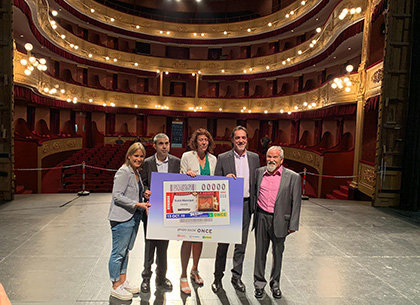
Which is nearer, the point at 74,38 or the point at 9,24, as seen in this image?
the point at 9,24

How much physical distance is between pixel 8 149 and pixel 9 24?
3354 mm

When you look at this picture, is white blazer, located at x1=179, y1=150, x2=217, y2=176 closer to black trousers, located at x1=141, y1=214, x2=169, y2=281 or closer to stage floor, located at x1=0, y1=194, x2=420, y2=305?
black trousers, located at x1=141, y1=214, x2=169, y2=281

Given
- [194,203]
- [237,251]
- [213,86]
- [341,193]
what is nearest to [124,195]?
[194,203]

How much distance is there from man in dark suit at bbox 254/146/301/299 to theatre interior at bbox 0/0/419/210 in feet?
20.1

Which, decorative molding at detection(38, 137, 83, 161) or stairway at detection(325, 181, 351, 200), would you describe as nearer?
stairway at detection(325, 181, 351, 200)

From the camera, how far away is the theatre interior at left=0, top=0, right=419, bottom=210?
816 cm

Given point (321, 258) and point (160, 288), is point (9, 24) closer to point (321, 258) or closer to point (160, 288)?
point (160, 288)

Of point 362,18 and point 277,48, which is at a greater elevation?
point 277,48

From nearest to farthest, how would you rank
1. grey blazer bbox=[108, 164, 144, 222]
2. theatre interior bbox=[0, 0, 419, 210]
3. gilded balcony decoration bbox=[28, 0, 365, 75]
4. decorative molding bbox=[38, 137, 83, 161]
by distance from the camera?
1. grey blazer bbox=[108, 164, 144, 222]
2. theatre interior bbox=[0, 0, 419, 210]
3. gilded balcony decoration bbox=[28, 0, 365, 75]
4. decorative molding bbox=[38, 137, 83, 161]

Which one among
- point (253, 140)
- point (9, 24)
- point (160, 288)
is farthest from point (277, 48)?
point (160, 288)

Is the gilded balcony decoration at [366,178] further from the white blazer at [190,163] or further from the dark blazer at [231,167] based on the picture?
the white blazer at [190,163]

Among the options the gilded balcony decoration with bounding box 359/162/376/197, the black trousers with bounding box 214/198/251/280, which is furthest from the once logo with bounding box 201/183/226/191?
the gilded balcony decoration with bounding box 359/162/376/197

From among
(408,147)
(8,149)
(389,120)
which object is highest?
(389,120)

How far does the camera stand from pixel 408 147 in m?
7.91
